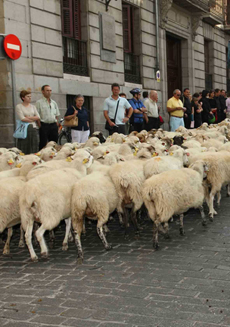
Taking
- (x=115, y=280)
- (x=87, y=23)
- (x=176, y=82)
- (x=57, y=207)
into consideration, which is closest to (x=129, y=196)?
(x=57, y=207)

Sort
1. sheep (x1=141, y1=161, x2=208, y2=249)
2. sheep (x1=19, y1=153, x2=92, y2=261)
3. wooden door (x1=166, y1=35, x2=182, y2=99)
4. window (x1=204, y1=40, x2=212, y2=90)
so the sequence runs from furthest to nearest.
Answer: window (x1=204, y1=40, x2=212, y2=90)
wooden door (x1=166, y1=35, x2=182, y2=99)
sheep (x1=141, y1=161, x2=208, y2=249)
sheep (x1=19, y1=153, x2=92, y2=261)

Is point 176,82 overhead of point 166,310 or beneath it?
overhead

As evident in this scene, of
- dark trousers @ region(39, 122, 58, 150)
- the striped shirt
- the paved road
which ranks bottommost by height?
the paved road

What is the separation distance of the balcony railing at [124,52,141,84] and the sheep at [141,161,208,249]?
15284 millimetres

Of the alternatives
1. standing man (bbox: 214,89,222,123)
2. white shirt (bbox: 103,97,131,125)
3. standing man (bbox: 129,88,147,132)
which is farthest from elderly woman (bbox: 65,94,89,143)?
standing man (bbox: 214,89,222,123)

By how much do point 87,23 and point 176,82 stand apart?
10.7 metres

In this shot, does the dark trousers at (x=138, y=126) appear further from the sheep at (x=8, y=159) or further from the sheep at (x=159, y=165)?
the sheep at (x=159, y=165)

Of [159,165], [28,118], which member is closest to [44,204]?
[159,165]

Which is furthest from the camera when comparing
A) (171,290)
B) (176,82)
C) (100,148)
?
(176,82)

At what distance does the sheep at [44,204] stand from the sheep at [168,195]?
1005 mm

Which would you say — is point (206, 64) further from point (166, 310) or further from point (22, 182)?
point (166, 310)

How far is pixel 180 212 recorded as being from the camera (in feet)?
21.3

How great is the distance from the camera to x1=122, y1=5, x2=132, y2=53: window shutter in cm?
2186

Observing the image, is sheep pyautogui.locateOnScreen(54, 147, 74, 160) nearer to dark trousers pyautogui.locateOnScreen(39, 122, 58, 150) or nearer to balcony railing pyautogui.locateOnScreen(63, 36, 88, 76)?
dark trousers pyautogui.locateOnScreen(39, 122, 58, 150)
